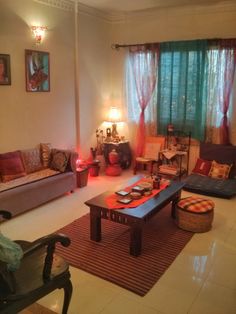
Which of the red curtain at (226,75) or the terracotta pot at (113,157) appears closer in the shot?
the red curtain at (226,75)

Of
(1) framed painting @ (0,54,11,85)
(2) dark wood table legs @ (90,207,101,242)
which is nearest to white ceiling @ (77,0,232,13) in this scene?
(1) framed painting @ (0,54,11,85)

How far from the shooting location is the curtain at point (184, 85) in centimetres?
524

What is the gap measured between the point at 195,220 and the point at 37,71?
3.06 m

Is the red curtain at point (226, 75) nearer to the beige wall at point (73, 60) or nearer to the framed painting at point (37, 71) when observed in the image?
the beige wall at point (73, 60)

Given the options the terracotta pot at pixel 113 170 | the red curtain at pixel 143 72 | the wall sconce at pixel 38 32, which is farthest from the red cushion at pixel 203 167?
the wall sconce at pixel 38 32

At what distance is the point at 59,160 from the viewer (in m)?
4.73

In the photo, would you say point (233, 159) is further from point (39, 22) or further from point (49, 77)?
point (39, 22)

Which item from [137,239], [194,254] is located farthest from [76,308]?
[194,254]

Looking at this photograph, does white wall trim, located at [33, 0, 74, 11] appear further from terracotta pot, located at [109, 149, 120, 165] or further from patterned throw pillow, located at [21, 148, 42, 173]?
terracotta pot, located at [109, 149, 120, 165]

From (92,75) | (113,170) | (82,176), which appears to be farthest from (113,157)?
(92,75)

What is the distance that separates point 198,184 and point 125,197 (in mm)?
1765

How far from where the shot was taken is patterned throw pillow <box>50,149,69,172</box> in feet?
15.4

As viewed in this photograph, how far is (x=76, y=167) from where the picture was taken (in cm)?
492

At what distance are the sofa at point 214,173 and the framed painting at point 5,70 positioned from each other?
9.73ft
